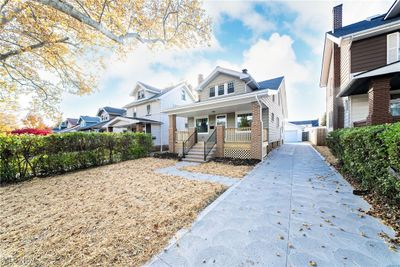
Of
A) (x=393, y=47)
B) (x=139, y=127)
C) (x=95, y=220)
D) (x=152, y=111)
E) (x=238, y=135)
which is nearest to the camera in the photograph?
(x=95, y=220)

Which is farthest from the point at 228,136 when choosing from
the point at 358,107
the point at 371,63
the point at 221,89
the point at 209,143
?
the point at 371,63

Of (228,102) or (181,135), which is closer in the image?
(228,102)

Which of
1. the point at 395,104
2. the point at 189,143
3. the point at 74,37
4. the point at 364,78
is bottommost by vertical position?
the point at 189,143

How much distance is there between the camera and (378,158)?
11.3ft

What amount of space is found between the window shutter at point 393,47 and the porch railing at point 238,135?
7.92 metres

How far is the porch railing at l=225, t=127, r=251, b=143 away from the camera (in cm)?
960

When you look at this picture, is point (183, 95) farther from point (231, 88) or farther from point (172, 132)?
point (172, 132)

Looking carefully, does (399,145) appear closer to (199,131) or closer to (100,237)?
(100,237)

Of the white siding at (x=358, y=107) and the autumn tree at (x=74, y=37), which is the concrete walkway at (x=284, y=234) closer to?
the white siding at (x=358, y=107)

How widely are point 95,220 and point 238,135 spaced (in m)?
8.25

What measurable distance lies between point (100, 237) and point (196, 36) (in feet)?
35.9

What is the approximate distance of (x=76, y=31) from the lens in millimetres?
8883

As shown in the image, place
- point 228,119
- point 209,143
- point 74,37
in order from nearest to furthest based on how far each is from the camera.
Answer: point 74,37
point 209,143
point 228,119

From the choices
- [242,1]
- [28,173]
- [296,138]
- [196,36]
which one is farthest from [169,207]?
[296,138]
